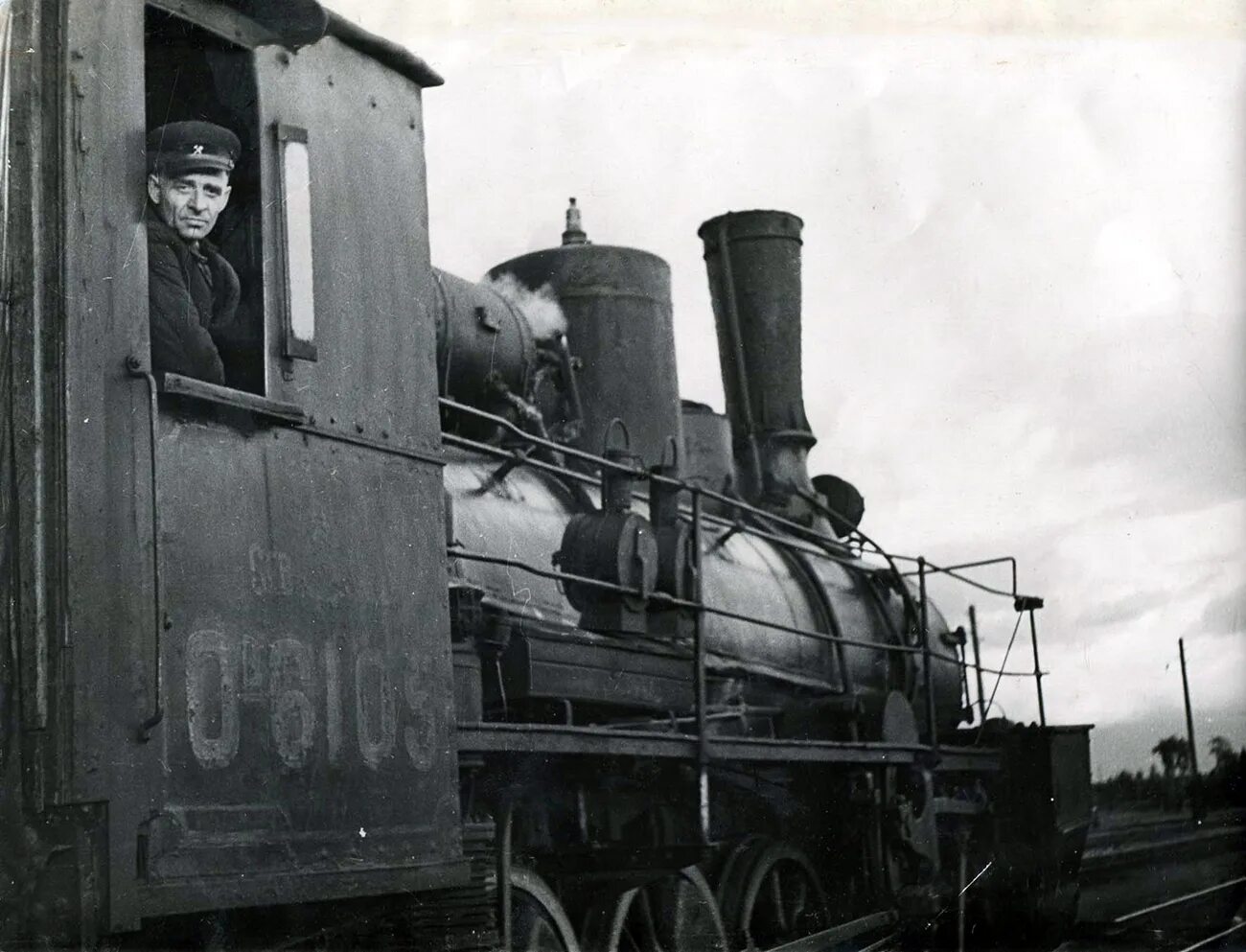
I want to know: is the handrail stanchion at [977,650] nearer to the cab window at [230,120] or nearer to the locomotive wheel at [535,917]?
the locomotive wheel at [535,917]

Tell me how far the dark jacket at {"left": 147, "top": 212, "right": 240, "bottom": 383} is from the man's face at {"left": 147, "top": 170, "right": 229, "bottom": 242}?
0.03 meters

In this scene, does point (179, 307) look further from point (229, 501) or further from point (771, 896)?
point (771, 896)

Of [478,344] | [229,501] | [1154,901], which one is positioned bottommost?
[1154,901]

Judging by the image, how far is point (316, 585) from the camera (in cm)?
371

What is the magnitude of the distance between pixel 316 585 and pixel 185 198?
37.4 inches

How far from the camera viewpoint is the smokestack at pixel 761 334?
30.1 ft

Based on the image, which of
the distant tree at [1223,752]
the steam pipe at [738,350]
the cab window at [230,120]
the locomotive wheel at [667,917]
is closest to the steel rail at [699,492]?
the steam pipe at [738,350]

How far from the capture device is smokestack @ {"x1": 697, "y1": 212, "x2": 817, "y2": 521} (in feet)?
30.1

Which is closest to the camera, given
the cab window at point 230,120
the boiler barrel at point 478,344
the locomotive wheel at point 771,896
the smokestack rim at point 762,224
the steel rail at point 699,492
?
the cab window at point 230,120

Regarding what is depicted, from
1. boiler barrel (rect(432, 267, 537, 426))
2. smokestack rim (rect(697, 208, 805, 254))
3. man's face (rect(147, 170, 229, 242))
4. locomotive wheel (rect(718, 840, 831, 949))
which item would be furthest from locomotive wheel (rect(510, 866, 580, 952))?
smokestack rim (rect(697, 208, 805, 254))

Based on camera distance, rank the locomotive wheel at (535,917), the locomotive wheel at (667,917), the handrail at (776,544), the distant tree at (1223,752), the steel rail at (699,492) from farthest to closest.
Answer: the distant tree at (1223,752), the locomotive wheel at (667,917), the handrail at (776,544), the steel rail at (699,492), the locomotive wheel at (535,917)

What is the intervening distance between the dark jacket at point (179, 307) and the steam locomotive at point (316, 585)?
111mm

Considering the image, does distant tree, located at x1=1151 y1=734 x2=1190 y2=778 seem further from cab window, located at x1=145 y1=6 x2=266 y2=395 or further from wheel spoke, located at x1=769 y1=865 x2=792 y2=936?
cab window, located at x1=145 y1=6 x2=266 y2=395

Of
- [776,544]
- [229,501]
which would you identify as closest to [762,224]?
[776,544]
